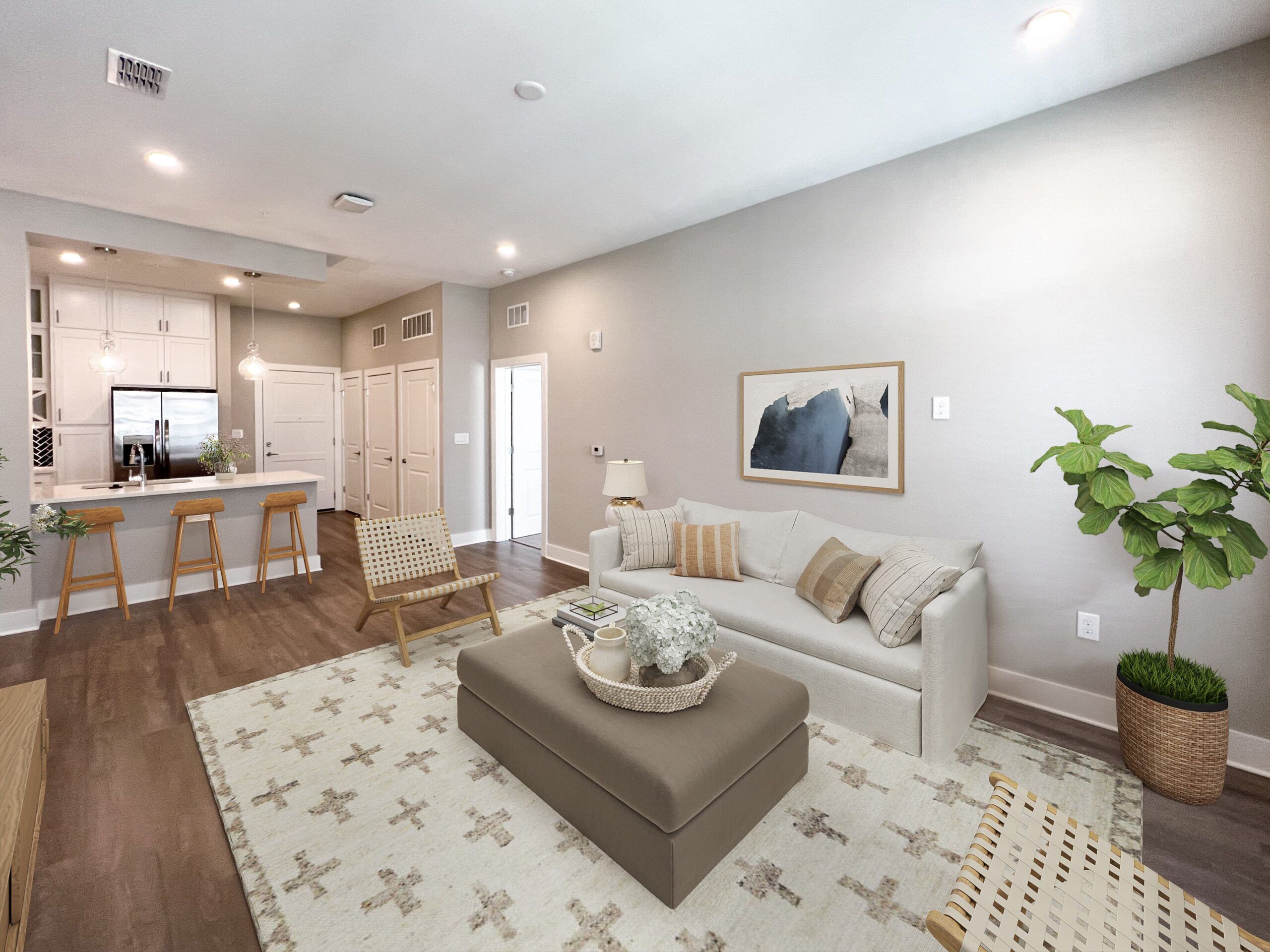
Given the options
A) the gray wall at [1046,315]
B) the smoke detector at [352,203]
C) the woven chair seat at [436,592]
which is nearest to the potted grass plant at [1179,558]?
the gray wall at [1046,315]

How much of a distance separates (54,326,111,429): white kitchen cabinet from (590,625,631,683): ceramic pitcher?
249 inches

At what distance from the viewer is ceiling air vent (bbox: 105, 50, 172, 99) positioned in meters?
2.26

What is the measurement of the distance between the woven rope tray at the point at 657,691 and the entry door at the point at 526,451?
14.6 ft

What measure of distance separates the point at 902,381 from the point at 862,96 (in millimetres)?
1391

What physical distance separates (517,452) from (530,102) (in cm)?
419

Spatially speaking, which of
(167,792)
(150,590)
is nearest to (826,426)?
(167,792)

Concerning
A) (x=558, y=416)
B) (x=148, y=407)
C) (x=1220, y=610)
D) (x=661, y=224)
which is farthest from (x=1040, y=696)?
(x=148, y=407)

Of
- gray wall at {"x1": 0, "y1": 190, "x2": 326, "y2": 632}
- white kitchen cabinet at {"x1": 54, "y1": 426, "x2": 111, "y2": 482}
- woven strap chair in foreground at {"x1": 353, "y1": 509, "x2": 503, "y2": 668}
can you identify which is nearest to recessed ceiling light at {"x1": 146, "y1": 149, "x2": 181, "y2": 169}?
gray wall at {"x1": 0, "y1": 190, "x2": 326, "y2": 632}

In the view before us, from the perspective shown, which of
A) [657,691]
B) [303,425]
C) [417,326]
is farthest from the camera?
[303,425]

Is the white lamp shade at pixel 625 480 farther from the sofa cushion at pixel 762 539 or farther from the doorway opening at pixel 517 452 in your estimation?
the doorway opening at pixel 517 452

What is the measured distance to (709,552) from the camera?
344cm

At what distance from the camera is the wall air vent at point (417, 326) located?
241 inches

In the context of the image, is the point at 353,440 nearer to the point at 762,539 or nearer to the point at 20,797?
the point at 762,539

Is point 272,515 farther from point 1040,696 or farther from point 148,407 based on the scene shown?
point 1040,696
